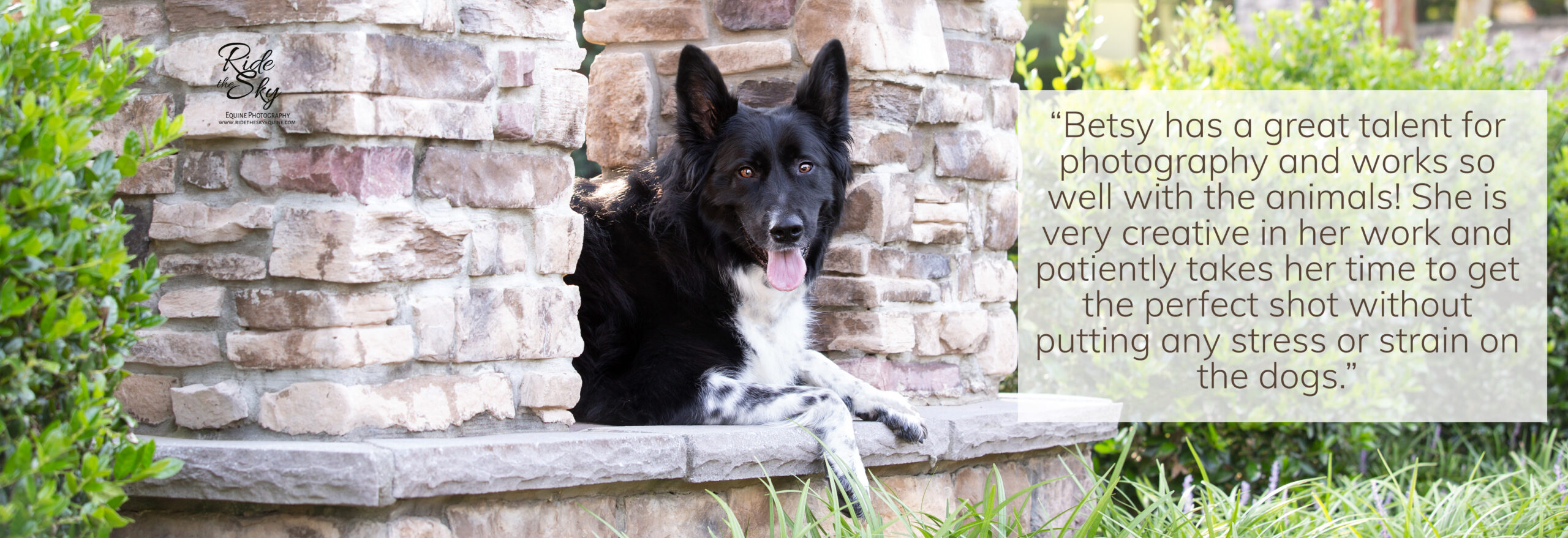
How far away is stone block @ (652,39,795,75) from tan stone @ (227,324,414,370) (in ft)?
4.15

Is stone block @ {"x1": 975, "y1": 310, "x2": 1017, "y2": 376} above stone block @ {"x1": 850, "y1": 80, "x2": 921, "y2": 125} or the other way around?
the other way around

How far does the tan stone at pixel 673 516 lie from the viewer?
7.93 ft

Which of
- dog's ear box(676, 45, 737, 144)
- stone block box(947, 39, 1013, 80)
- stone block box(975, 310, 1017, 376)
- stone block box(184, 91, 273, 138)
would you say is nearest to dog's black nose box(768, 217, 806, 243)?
dog's ear box(676, 45, 737, 144)

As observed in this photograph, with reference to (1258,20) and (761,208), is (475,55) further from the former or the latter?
(1258,20)

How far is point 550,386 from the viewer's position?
8.08 ft

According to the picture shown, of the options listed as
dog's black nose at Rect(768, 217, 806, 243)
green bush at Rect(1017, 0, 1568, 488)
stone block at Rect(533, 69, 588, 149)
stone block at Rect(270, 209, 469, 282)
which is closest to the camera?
stone block at Rect(270, 209, 469, 282)

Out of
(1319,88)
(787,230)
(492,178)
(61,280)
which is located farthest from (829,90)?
(1319,88)

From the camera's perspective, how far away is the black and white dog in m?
2.79

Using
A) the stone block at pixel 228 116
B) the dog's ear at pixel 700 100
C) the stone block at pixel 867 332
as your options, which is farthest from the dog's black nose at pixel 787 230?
the stone block at pixel 228 116

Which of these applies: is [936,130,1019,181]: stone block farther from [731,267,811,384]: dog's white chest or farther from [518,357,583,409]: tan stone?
[518,357,583,409]: tan stone

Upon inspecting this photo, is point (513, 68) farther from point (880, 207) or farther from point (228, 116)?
point (880, 207)

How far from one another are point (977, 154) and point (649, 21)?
996 millimetres

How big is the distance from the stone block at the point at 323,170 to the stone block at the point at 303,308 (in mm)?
181

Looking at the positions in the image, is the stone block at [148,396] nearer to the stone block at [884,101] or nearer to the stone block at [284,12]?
the stone block at [284,12]
